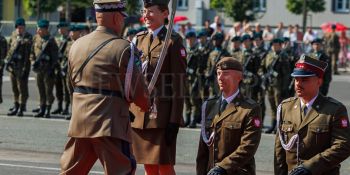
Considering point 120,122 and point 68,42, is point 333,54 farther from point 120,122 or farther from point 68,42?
point 120,122

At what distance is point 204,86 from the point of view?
1761cm

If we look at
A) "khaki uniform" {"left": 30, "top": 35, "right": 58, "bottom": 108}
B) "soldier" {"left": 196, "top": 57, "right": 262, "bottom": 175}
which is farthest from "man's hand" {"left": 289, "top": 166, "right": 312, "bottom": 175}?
"khaki uniform" {"left": 30, "top": 35, "right": 58, "bottom": 108}

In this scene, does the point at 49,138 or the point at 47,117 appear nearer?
the point at 49,138

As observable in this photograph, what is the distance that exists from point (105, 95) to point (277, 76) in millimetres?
9927

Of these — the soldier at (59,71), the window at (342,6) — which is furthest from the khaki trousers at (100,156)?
the window at (342,6)

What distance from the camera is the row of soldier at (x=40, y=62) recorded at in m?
17.9

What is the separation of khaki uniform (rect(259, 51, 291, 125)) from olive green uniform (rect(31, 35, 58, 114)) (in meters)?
3.92

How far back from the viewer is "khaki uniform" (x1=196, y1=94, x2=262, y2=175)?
705 centimetres

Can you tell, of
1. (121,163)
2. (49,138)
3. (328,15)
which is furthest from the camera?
(328,15)

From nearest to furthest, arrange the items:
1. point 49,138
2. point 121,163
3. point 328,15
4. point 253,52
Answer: point 121,163 → point 49,138 → point 253,52 → point 328,15

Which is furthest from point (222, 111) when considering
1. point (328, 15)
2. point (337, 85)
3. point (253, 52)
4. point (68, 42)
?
point (328, 15)

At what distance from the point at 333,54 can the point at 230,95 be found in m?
23.7

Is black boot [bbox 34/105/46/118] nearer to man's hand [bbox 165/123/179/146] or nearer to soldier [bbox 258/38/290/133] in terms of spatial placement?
soldier [bbox 258/38/290/133]

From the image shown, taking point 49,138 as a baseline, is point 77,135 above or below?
above
